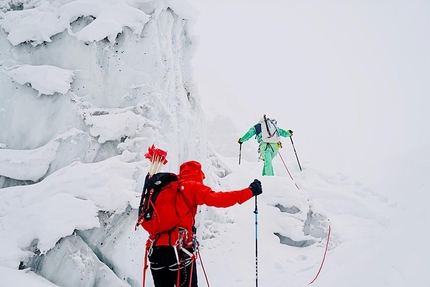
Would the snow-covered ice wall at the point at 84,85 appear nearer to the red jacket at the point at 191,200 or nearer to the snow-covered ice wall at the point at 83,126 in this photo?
the snow-covered ice wall at the point at 83,126

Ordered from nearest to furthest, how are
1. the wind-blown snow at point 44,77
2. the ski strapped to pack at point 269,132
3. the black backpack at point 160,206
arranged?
the black backpack at point 160,206 < the wind-blown snow at point 44,77 < the ski strapped to pack at point 269,132

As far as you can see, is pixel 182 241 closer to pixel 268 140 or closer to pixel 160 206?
pixel 160 206

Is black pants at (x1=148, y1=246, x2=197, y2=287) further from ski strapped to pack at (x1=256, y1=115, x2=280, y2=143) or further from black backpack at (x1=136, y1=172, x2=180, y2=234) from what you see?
ski strapped to pack at (x1=256, y1=115, x2=280, y2=143)

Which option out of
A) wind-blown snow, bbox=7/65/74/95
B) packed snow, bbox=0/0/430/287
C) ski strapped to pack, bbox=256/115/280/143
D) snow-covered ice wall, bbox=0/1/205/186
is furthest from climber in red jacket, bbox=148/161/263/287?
ski strapped to pack, bbox=256/115/280/143

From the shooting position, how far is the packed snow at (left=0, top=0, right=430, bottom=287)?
5199 mm

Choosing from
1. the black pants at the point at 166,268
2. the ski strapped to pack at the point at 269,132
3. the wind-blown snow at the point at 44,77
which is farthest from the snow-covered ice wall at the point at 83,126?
the ski strapped to pack at the point at 269,132

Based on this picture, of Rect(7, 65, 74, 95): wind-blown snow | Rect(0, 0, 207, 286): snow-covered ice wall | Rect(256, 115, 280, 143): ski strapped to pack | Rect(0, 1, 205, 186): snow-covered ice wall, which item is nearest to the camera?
Rect(0, 0, 207, 286): snow-covered ice wall

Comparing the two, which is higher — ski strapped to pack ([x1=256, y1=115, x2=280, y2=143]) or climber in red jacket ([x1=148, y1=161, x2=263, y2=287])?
ski strapped to pack ([x1=256, y1=115, x2=280, y2=143])

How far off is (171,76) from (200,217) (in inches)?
128

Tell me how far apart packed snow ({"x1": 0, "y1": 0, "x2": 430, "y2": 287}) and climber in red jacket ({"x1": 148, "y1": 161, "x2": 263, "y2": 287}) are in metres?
1.68

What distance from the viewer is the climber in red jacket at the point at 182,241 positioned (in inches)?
158

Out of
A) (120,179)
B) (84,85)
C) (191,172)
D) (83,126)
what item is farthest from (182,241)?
(84,85)

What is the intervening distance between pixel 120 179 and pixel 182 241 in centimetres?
222

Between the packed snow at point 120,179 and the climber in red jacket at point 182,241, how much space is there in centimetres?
168
